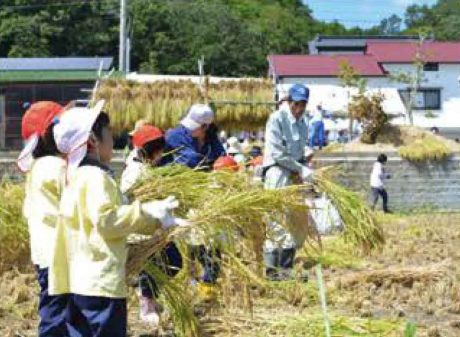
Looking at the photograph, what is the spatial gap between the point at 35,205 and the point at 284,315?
1.70m

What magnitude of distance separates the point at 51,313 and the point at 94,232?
0.86 metres

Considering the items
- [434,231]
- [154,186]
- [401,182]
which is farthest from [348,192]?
[401,182]

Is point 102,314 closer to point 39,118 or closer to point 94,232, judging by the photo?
point 94,232

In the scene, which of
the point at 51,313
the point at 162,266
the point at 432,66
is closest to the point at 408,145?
the point at 162,266

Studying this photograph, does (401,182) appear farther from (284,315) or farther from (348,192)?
(284,315)

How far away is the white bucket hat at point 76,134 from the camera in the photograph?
411 cm

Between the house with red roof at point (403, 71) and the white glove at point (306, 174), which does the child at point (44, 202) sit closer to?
the white glove at point (306, 174)

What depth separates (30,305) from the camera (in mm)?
6625

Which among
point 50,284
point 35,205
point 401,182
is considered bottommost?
point 401,182

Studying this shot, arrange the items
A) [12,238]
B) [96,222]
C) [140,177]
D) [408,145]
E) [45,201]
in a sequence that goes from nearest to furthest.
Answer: [96,222] < [45,201] < [140,177] < [12,238] < [408,145]

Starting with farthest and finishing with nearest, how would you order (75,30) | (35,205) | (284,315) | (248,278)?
1. (75,30)
2. (284,315)
3. (248,278)
4. (35,205)

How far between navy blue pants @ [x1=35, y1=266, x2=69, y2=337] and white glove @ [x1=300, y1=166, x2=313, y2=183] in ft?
8.60

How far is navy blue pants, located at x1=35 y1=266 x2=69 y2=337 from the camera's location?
474cm

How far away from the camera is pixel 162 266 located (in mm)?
5047
